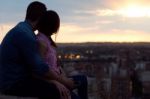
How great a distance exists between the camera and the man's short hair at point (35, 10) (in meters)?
8.90

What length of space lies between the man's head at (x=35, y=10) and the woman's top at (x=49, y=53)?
0.85 feet

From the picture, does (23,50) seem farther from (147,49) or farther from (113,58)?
(147,49)

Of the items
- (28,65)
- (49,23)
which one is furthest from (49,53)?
(28,65)

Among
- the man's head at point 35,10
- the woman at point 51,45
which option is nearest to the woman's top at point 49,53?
the woman at point 51,45

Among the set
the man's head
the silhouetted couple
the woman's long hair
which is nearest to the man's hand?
the silhouetted couple

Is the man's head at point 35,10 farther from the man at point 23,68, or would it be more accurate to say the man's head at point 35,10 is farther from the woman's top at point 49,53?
the woman's top at point 49,53

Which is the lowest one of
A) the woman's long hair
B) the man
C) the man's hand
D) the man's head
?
the man's hand

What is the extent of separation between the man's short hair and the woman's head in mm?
208

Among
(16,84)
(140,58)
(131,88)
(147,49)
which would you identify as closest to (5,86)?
(16,84)

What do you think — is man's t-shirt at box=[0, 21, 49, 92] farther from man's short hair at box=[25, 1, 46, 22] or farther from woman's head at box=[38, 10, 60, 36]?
woman's head at box=[38, 10, 60, 36]

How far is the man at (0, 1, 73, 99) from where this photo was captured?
8781 millimetres

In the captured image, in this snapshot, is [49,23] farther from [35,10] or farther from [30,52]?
[30,52]

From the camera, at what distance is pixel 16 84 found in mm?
8836

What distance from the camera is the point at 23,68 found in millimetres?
8836
